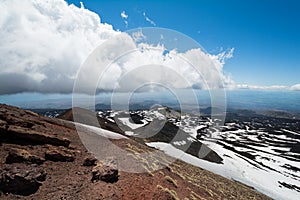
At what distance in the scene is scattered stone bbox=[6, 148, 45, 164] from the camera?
44.9ft

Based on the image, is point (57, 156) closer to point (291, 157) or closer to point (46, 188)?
point (46, 188)

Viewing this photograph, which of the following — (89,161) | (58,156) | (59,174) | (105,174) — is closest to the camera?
(105,174)

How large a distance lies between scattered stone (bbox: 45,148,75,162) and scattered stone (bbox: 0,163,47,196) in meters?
2.64

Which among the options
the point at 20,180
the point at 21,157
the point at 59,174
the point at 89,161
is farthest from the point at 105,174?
the point at 21,157

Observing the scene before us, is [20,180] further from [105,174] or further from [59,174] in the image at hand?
[105,174]

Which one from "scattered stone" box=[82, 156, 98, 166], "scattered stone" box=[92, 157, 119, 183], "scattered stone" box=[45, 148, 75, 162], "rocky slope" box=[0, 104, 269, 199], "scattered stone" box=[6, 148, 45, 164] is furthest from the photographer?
"scattered stone" box=[82, 156, 98, 166]

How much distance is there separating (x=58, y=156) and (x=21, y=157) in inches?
103

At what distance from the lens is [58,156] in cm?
1593

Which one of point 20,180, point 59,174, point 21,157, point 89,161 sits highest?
point 21,157

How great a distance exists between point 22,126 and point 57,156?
569cm

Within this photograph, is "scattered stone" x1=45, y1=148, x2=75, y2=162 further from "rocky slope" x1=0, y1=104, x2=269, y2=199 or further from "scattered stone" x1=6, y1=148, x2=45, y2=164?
"scattered stone" x1=6, y1=148, x2=45, y2=164

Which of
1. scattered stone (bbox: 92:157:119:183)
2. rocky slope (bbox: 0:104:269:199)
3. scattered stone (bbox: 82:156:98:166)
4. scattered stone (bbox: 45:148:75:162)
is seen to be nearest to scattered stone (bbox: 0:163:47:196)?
rocky slope (bbox: 0:104:269:199)

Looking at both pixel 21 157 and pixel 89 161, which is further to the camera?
pixel 89 161

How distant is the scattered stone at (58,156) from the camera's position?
15.6 metres
